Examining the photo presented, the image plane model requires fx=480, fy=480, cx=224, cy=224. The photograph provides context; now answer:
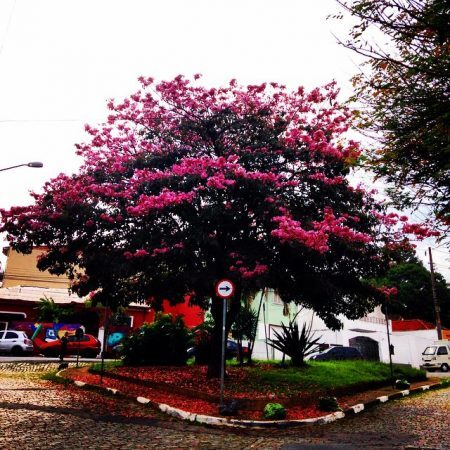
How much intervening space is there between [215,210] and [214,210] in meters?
0.02

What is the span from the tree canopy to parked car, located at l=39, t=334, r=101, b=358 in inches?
545

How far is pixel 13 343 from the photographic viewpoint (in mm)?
26109

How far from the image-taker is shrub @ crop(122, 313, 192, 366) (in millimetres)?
17047

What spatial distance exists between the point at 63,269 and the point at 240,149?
6059mm

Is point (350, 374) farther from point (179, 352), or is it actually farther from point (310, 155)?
point (310, 155)

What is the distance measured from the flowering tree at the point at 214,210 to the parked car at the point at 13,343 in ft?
47.4

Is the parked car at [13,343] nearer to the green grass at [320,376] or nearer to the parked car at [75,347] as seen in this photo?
the parked car at [75,347]

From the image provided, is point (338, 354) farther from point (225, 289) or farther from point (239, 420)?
point (239, 420)

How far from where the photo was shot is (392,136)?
22.1 ft

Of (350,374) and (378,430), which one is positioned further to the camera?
(350,374)

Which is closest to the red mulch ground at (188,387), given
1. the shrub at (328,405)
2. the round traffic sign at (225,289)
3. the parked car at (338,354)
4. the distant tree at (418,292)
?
the shrub at (328,405)

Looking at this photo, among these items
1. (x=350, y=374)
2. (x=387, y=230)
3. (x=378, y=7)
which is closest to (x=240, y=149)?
(x=387, y=230)

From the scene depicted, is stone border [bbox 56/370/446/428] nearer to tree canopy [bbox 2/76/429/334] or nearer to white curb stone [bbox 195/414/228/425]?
white curb stone [bbox 195/414/228/425]

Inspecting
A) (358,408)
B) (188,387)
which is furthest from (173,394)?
(358,408)
